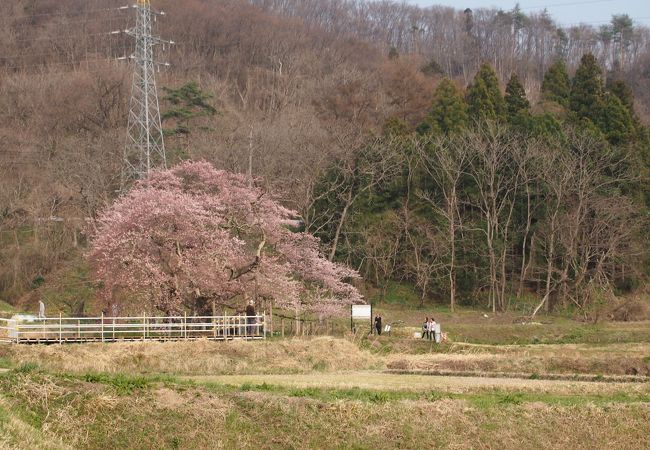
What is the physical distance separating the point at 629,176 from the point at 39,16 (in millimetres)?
75585

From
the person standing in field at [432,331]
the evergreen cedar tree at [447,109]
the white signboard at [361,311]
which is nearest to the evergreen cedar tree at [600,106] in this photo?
the evergreen cedar tree at [447,109]

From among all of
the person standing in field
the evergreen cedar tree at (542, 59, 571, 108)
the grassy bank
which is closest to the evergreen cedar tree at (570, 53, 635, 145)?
the evergreen cedar tree at (542, 59, 571, 108)

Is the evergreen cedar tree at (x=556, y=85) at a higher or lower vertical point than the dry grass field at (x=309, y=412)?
higher

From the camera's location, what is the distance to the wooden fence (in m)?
28.7

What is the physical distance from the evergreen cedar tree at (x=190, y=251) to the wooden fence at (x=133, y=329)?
75.1 inches

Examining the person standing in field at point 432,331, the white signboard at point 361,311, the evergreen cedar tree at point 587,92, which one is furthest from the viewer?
the evergreen cedar tree at point 587,92

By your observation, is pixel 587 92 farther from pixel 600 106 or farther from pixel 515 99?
pixel 515 99

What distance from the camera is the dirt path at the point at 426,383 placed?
22250 millimetres

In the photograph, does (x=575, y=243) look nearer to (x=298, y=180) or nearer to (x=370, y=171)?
(x=370, y=171)

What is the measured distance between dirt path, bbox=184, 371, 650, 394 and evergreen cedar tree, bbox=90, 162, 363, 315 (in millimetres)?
9870

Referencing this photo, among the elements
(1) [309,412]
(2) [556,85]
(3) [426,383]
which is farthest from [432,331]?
(2) [556,85]

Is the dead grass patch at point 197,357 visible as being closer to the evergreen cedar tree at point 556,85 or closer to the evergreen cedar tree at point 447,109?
the evergreen cedar tree at point 447,109

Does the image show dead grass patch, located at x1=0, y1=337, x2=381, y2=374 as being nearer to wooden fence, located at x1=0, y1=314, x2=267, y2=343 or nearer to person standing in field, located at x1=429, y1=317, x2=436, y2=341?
wooden fence, located at x1=0, y1=314, x2=267, y2=343

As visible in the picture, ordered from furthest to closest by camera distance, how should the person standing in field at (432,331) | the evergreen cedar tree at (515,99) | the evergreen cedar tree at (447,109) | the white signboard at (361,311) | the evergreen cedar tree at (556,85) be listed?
the evergreen cedar tree at (556,85), the evergreen cedar tree at (515,99), the evergreen cedar tree at (447,109), the white signboard at (361,311), the person standing in field at (432,331)
